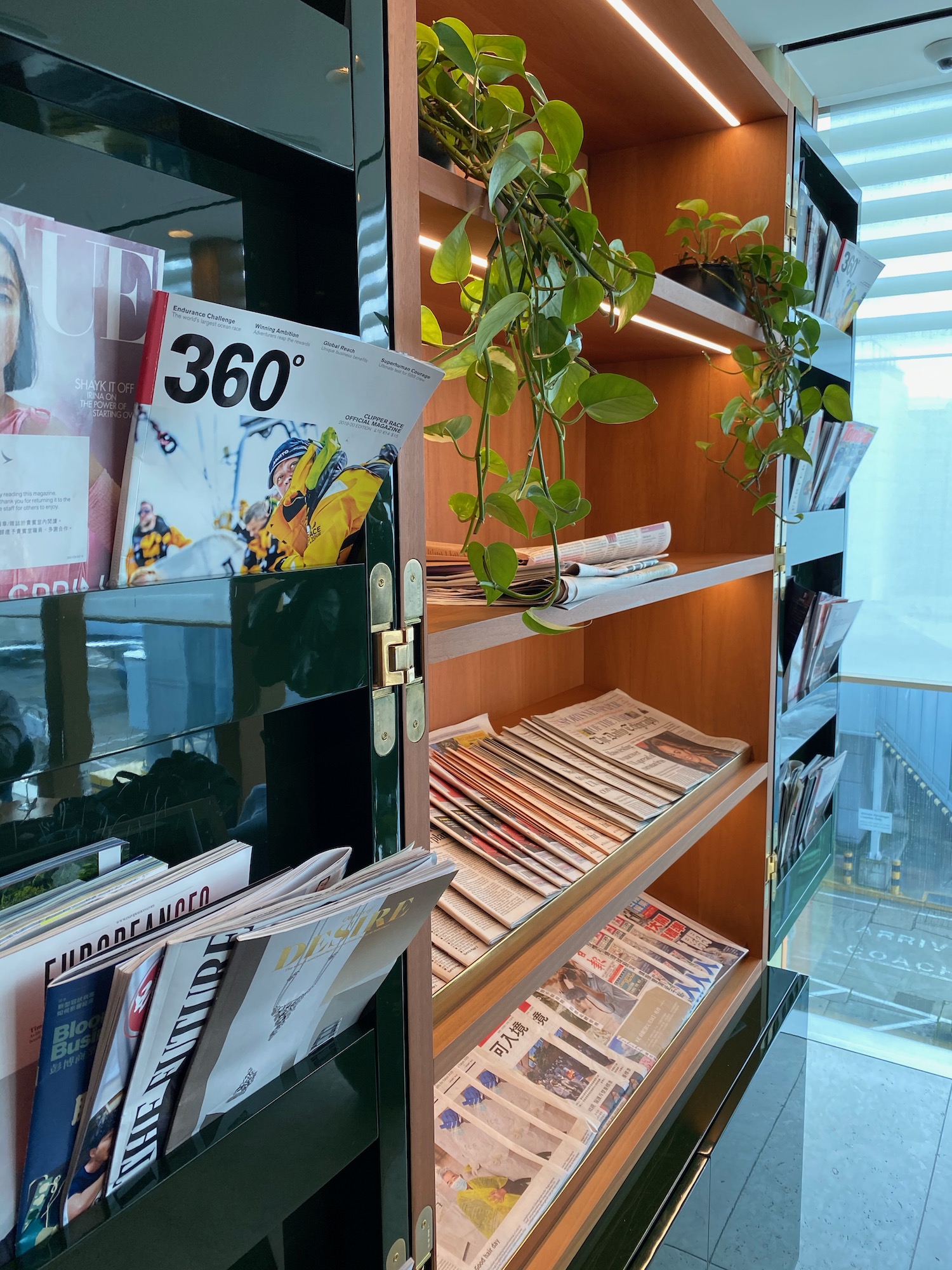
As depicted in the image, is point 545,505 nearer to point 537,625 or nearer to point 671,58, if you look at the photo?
point 537,625

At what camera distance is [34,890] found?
0.52 metres

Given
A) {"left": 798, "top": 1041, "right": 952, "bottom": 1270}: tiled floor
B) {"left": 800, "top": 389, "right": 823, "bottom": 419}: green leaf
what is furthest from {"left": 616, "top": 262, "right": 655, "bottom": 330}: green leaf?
{"left": 798, "top": 1041, "right": 952, "bottom": 1270}: tiled floor

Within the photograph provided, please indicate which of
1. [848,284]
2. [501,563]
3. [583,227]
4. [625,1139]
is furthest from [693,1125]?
[848,284]

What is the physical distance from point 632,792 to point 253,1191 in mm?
898

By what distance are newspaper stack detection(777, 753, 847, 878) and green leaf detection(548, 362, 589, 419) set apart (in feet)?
4.12

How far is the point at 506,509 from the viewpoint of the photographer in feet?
2.49

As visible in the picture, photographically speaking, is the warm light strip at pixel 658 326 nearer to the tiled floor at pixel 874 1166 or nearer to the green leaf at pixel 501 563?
the green leaf at pixel 501 563

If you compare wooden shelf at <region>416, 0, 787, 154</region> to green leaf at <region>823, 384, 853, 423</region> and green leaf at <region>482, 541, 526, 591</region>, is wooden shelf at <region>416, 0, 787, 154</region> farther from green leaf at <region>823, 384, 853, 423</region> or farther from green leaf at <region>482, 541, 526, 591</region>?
green leaf at <region>482, 541, 526, 591</region>

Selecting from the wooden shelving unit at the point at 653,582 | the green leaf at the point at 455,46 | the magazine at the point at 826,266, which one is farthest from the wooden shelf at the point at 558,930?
the magazine at the point at 826,266

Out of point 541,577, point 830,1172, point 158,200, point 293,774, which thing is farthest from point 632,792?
point 830,1172

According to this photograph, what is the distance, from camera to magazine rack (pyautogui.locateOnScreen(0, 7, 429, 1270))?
48 cm

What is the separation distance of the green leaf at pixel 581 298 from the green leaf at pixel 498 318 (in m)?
0.09

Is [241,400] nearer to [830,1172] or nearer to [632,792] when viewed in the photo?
[632,792]

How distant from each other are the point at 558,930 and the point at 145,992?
64 centimetres
